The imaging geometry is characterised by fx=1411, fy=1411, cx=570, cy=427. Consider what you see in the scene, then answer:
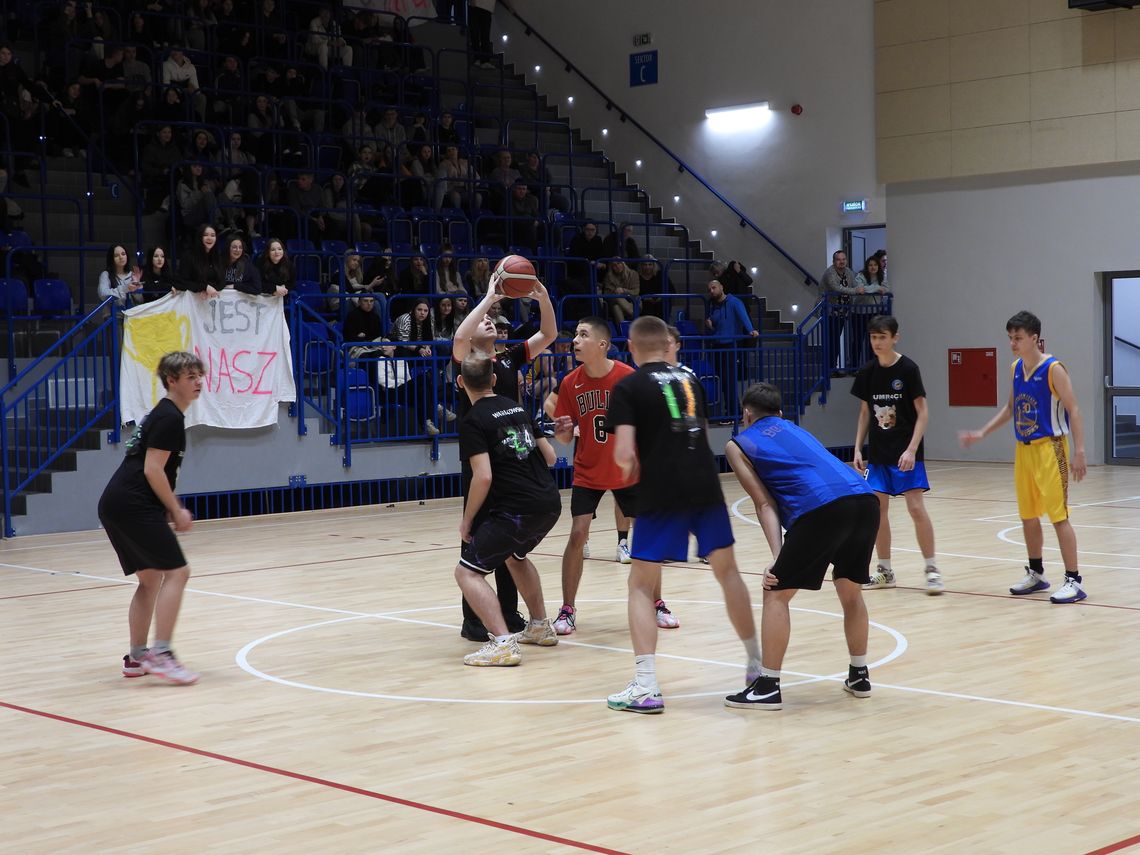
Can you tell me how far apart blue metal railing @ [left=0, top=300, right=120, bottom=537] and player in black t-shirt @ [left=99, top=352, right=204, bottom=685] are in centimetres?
707

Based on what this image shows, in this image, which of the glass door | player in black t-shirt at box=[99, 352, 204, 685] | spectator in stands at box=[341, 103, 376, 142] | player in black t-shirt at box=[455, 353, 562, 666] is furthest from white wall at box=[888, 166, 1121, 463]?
player in black t-shirt at box=[99, 352, 204, 685]

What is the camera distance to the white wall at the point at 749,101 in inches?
872

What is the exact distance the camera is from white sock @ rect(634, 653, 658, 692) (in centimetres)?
639

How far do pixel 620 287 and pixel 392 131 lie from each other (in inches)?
165

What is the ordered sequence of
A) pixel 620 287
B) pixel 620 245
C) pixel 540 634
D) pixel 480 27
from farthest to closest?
pixel 480 27 → pixel 620 245 → pixel 620 287 → pixel 540 634

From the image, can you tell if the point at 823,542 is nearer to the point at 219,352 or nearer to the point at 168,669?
the point at 168,669

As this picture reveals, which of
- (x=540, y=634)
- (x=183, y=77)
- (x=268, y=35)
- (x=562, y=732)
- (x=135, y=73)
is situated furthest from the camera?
(x=268, y=35)

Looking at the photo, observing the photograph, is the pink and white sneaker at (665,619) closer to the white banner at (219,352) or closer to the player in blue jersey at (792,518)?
the player in blue jersey at (792,518)

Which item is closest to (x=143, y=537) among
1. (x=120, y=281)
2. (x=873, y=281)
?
(x=120, y=281)

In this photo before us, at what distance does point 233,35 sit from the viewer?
2038cm

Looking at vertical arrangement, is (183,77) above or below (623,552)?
above

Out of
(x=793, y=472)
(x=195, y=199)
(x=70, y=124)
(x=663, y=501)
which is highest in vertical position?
(x=70, y=124)

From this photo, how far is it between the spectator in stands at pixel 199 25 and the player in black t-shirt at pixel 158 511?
46.0ft

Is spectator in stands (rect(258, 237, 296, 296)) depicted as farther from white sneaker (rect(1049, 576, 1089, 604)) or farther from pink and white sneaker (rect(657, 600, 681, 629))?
white sneaker (rect(1049, 576, 1089, 604))
